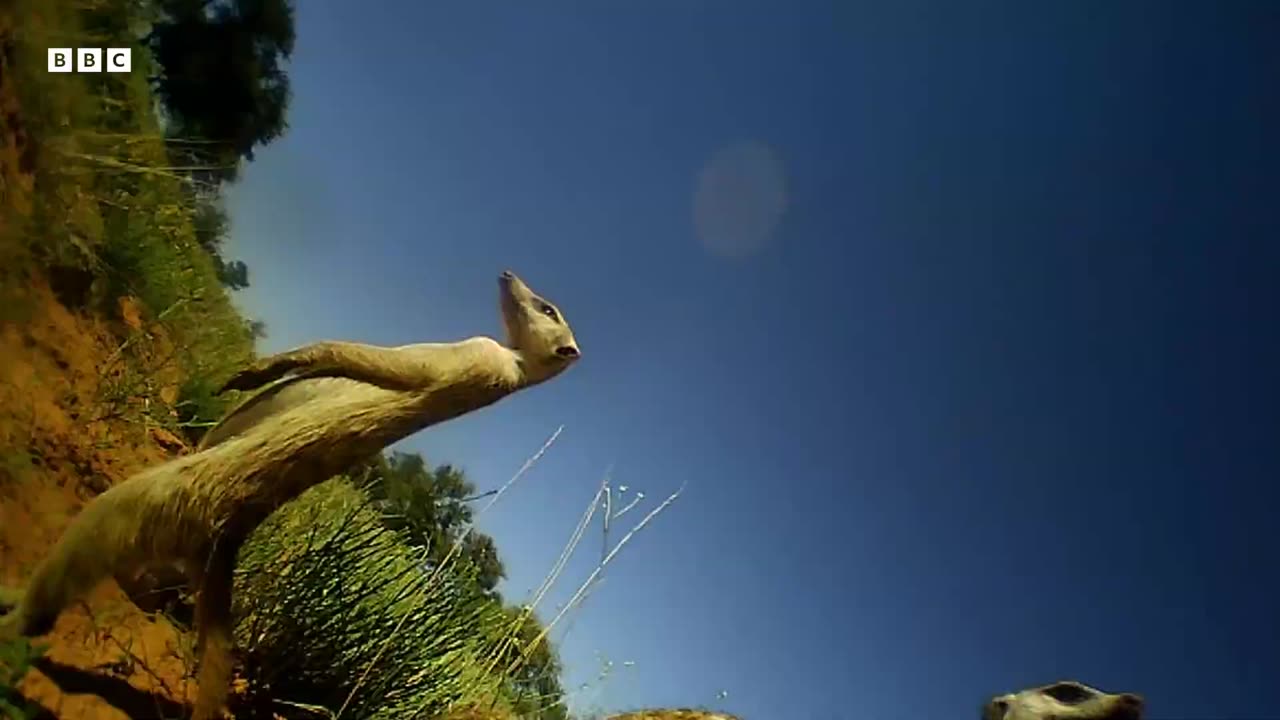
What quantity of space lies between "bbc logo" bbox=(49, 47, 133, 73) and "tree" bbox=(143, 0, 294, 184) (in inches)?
113

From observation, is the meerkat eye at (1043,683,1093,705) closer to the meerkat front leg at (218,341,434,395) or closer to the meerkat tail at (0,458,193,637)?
the meerkat front leg at (218,341,434,395)

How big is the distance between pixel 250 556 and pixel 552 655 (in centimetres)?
106

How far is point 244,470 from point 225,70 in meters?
7.35

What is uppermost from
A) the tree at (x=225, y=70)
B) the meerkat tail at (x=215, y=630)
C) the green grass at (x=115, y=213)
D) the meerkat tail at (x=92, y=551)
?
the tree at (x=225, y=70)

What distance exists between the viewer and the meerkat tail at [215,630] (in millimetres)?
2389

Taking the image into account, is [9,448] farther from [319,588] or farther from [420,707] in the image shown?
[420,707]

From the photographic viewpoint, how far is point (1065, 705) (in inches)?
126

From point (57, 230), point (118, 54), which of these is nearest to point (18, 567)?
point (57, 230)

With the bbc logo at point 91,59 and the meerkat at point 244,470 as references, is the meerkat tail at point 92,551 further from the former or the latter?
the bbc logo at point 91,59

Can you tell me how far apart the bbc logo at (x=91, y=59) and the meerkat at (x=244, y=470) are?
275 cm

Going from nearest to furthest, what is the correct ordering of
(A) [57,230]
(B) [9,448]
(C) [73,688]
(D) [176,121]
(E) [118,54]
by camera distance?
(C) [73,688], (B) [9,448], (A) [57,230], (E) [118,54], (D) [176,121]

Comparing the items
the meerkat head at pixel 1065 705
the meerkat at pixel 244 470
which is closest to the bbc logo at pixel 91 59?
the meerkat at pixel 244 470

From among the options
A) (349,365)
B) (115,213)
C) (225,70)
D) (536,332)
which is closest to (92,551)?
(349,365)

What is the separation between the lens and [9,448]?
11.3 feet
